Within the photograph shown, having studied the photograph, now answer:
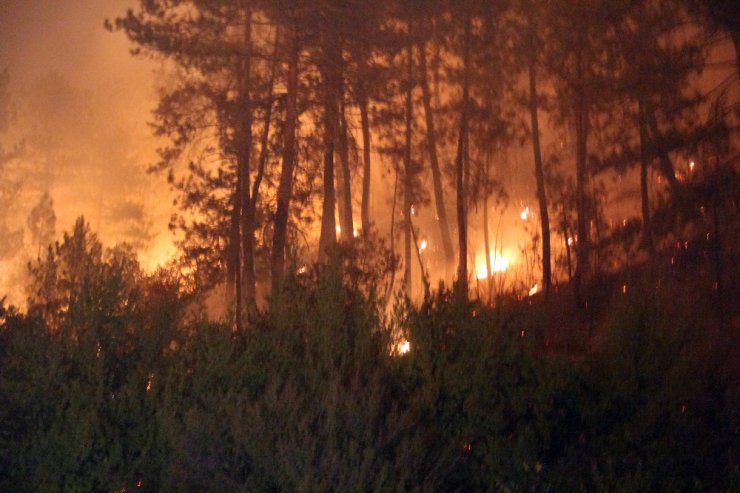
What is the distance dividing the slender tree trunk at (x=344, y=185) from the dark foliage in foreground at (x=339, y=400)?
44.3 ft

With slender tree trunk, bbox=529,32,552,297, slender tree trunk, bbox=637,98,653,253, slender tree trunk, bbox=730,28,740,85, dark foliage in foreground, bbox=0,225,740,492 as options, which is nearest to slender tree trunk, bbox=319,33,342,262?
slender tree trunk, bbox=529,32,552,297

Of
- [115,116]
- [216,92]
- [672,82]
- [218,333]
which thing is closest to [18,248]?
[115,116]

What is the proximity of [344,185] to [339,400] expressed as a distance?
21817 millimetres

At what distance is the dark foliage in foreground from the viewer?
248 inches

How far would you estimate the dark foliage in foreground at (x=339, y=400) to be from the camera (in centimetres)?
630

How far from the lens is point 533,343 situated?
827 cm

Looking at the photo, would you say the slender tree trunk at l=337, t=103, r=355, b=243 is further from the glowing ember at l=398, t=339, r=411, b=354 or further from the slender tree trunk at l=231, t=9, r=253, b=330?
the glowing ember at l=398, t=339, r=411, b=354

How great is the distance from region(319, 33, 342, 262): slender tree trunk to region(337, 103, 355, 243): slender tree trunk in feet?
1.50

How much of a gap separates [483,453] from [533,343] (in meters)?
1.67

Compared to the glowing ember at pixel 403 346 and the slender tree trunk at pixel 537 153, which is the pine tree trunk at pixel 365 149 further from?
the glowing ember at pixel 403 346

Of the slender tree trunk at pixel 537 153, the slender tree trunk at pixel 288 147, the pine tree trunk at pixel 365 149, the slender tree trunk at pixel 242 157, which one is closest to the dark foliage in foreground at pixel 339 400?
the slender tree trunk at pixel 288 147

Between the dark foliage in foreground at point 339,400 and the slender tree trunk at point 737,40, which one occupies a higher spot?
the slender tree trunk at point 737,40

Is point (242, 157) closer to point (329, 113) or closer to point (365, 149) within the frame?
point (329, 113)

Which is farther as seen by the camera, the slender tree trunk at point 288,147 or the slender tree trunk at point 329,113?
the slender tree trunk at point 329,113
